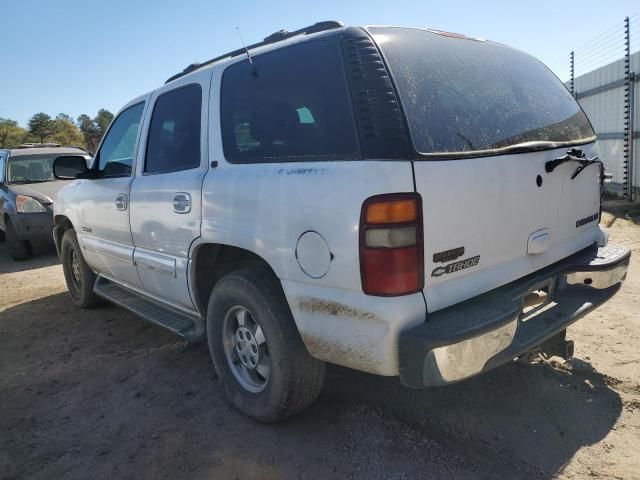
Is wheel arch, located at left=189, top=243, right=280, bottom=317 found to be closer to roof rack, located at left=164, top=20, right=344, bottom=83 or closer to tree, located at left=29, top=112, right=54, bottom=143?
roof rack, located at left=164, top=20, right=344, bottom=83

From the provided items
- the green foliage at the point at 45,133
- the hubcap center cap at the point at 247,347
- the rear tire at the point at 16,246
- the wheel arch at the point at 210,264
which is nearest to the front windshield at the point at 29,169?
the rear tire at the point at 16,246

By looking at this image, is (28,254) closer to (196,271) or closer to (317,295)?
(196,271)

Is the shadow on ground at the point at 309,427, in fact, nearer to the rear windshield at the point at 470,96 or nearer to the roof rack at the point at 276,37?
the rear windshield at the point at 470,96

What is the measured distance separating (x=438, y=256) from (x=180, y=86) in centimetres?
220

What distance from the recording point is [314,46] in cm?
245

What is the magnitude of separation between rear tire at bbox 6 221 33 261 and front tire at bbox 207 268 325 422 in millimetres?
6847

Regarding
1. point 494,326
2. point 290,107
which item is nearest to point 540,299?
point 494,326

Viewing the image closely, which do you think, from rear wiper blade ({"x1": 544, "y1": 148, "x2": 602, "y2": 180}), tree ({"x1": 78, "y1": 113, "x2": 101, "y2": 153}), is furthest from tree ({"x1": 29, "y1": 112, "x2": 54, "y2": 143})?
rear wiper blade ({"x1": 544, "y1": 148, "x2": 602, "y2": 180})

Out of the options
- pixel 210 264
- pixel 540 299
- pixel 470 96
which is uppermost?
pixel 470 96

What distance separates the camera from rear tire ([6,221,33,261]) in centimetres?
827

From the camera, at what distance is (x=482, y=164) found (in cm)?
227

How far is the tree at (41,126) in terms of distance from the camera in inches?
1631

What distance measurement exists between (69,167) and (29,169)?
18.2 feet

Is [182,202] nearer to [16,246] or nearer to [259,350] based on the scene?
[259,350]
